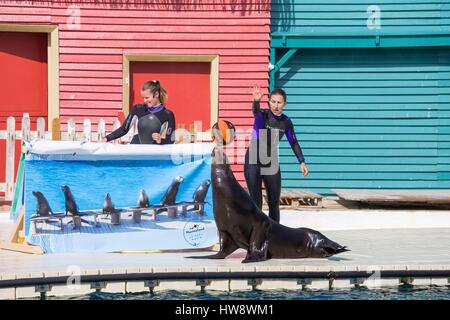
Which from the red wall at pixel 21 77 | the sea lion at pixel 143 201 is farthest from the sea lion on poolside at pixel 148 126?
the red wall at pixel 21 77

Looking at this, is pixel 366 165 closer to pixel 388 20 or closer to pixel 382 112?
pixel 382 112

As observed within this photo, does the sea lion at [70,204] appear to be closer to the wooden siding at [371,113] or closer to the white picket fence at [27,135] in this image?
the white picket fence at [27,135]

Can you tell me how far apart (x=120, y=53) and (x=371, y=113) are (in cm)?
457

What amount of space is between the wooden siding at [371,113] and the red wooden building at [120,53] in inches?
33.6

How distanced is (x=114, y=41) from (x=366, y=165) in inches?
196

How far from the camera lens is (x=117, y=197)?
36.7 feet

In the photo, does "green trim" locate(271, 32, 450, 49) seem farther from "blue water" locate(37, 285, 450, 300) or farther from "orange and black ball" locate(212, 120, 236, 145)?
"blue water" locate(37, 285, 450, 300)

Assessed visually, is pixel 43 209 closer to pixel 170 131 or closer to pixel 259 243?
pixel 170 131

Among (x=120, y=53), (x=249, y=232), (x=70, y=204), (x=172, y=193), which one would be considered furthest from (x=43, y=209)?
(x=120, y=53)

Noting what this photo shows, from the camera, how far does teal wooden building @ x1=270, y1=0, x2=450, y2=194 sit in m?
18.7

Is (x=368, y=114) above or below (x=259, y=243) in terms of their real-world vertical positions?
above

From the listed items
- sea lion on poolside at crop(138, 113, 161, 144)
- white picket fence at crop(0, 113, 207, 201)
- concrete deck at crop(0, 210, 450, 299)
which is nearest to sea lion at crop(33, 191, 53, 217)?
concrete deck at crop(0, 210, 450, 299)
